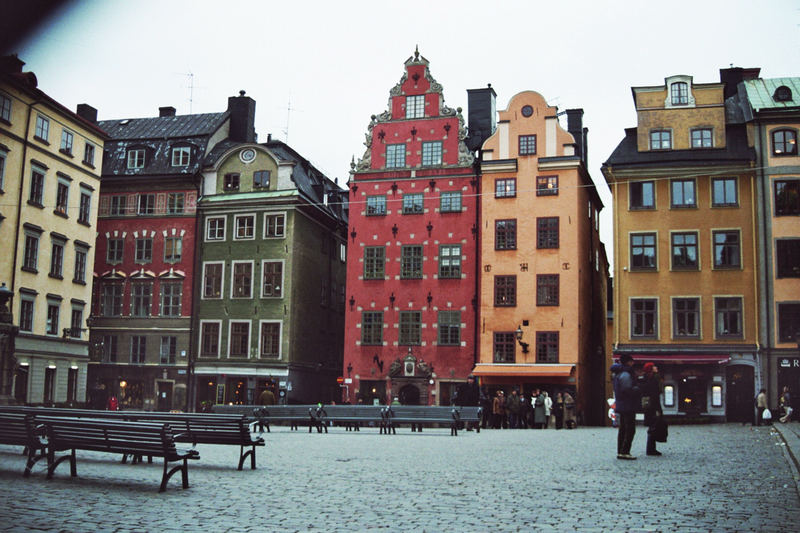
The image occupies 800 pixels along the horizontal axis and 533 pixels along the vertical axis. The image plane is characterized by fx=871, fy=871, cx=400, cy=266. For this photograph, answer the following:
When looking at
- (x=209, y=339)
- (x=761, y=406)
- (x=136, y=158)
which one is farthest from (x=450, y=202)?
(x=136, y=158)

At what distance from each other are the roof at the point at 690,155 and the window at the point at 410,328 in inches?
491

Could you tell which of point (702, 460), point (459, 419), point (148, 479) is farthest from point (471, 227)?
point (148, 479)

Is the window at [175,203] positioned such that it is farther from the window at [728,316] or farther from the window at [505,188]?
the window at [728,316]

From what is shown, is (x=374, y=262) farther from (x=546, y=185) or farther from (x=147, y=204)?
(x=147, y=204)

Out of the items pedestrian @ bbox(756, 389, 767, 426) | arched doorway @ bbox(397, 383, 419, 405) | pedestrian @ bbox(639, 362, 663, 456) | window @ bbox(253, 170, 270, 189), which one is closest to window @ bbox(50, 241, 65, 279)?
window @ bbox(253, 170, 270, 189)

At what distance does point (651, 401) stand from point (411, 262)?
30.6 meters

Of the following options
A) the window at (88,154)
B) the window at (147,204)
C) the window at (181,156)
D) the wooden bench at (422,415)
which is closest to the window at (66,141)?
the window at (88,154)

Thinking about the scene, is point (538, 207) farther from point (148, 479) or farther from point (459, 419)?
point (148, 479)

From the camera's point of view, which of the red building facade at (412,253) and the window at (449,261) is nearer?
the red building facade at (412,253)

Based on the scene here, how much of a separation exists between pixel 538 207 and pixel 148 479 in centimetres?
3504

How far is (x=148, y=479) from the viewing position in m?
11.8

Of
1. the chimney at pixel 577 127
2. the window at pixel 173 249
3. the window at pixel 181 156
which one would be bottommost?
the window at pixel 173 249

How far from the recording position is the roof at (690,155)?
42.1m

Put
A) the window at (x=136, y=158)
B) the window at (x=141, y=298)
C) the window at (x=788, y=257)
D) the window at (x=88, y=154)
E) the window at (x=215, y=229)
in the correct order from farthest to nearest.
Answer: the window at (x=136, y=158), the window at (x=141, y=298), the window at (x=215, y=229), the window at (x=88, y=154), the window at (x=788, y=257)
